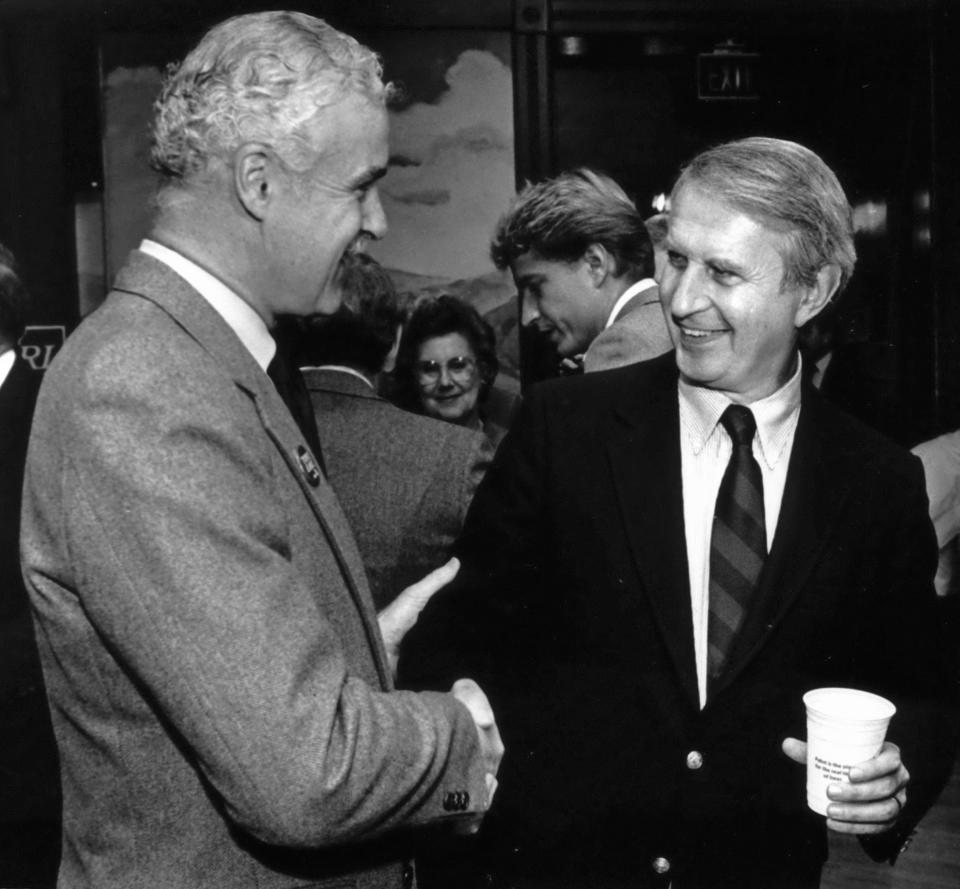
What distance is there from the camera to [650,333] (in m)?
2.67

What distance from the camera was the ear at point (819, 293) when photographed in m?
1.90

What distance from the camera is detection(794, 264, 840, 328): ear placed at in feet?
6.23

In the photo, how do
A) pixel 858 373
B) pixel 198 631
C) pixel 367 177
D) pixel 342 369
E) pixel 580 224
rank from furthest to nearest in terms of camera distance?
pixel 858 373 → pixel 580 224 → pixel 342 369 → pixel 367 177 → pixel 198 631

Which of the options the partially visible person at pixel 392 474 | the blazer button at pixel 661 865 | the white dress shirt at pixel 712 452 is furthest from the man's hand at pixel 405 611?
the blazer button at pixel 661 865

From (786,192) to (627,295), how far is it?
1166 mm

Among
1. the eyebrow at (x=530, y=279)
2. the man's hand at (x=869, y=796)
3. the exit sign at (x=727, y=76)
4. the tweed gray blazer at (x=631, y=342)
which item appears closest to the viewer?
the man's hand at (x=869, y=796)

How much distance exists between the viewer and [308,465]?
1.23 metres

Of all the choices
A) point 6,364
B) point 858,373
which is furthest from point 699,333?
point 858,373

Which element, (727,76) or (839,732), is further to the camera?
(727,76)

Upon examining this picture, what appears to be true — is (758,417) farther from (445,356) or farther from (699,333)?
(445,356)

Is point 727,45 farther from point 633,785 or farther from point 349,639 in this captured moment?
point 349,639

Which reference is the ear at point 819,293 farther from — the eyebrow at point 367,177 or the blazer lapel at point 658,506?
the eyebrow at point 367,177

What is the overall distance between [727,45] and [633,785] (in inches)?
175

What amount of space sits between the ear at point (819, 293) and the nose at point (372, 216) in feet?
2.92
